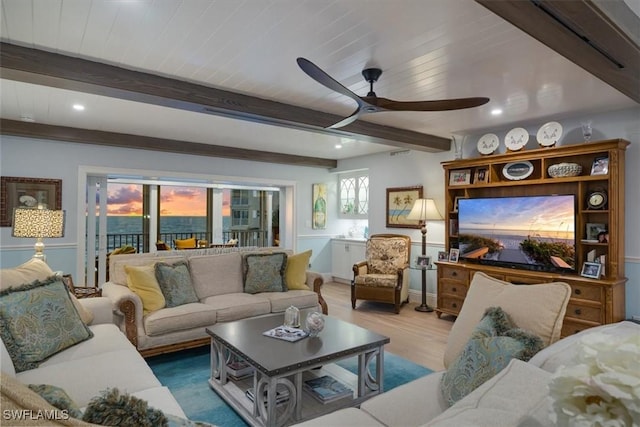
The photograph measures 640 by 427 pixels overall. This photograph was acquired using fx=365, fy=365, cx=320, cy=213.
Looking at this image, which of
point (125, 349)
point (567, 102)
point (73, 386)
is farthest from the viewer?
point (567, 102)

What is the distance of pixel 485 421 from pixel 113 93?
311 centimetres

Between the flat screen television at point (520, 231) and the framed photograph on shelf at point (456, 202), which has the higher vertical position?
the framed photograph on shelf at point (456, 202)

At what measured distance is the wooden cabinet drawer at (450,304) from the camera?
4.52 metres

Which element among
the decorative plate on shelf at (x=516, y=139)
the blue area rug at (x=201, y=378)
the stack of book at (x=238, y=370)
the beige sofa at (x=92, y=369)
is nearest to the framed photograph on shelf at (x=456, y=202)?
the decorative plate on shelf at (x=516, y=139)

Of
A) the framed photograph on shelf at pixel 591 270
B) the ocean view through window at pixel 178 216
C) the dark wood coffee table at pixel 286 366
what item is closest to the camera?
the dark wood coffee table at pixel 286 366

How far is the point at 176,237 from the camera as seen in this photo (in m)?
8.81

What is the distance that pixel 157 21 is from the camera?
2074mm

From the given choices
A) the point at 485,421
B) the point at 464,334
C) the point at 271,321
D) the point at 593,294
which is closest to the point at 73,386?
the point at 271,321

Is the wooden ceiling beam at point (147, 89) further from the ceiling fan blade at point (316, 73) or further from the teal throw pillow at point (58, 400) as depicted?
the teal throw pillow at point (58, 400)

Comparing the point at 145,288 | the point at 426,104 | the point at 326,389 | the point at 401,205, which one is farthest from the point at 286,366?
the point at 401,205

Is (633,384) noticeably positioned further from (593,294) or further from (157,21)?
(593,294)

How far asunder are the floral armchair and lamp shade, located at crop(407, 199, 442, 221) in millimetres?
515

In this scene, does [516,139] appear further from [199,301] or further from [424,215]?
[199,301]

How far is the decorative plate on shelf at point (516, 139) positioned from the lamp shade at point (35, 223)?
481 centimetres
